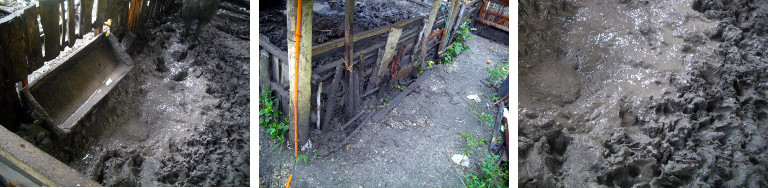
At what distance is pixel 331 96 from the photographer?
416 cm

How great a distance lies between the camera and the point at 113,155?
3.28 metres

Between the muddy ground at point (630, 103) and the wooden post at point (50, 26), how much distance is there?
3741 millimetres

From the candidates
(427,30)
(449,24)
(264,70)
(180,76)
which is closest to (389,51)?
(427,30)

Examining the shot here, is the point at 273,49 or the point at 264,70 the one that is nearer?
the point at 273,49

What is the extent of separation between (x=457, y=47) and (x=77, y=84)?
5559 millimetres

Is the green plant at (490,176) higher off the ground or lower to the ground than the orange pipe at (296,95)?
lower

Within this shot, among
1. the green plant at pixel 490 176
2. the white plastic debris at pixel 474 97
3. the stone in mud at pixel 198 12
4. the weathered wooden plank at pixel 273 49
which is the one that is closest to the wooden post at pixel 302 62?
the weathered wooden plank at pixel 273 49

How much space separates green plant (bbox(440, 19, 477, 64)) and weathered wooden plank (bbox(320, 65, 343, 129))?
317 cm

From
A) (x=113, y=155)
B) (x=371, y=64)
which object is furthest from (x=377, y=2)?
(x=113, y=155)

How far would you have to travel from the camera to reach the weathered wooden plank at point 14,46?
2779mm

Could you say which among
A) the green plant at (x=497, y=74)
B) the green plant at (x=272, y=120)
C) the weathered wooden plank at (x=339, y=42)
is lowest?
the green plant at (x=497, y=74)

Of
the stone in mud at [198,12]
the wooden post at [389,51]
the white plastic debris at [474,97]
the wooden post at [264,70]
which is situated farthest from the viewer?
the white plastic debris at [474,97]

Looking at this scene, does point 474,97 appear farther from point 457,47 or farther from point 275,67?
point 275,67

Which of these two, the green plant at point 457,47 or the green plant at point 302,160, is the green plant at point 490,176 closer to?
the green plant at point 302,160
